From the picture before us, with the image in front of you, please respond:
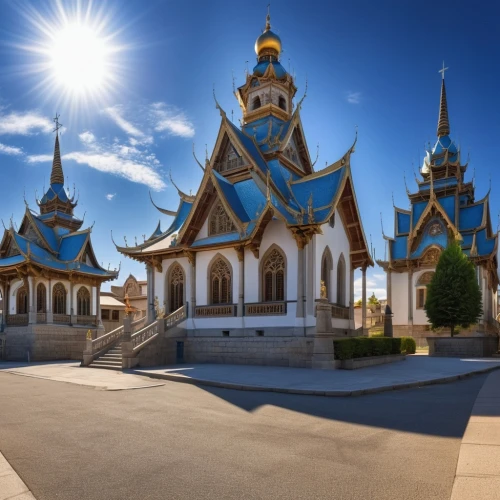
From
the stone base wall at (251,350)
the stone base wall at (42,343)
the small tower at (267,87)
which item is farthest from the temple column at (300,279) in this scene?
the stone base wall at (42,343)

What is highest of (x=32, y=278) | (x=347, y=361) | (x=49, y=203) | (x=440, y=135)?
(x=440, y=135)

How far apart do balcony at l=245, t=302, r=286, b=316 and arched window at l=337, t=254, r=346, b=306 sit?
449 cm

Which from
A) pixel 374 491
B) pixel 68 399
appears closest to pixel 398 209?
pixel 68 399

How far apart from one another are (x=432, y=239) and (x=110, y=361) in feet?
114

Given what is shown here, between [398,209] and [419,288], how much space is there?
32.8 feet

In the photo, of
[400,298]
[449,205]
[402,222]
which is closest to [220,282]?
[400,298]

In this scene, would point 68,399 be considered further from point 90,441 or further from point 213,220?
point 213,220

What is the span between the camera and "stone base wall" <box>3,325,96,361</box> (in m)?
31.7

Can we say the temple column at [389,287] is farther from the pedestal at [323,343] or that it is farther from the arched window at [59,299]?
the arched window at [59,299]

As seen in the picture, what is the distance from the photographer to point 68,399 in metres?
11.4

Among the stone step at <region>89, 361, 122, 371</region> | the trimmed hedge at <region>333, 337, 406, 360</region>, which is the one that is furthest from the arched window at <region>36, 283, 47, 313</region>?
the trimmed hedge at <region>333, 337, 406, 360</region>

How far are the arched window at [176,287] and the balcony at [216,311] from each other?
73.6 inches

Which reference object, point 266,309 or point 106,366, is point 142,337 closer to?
point 106,366

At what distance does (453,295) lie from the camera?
32469 millimetres
